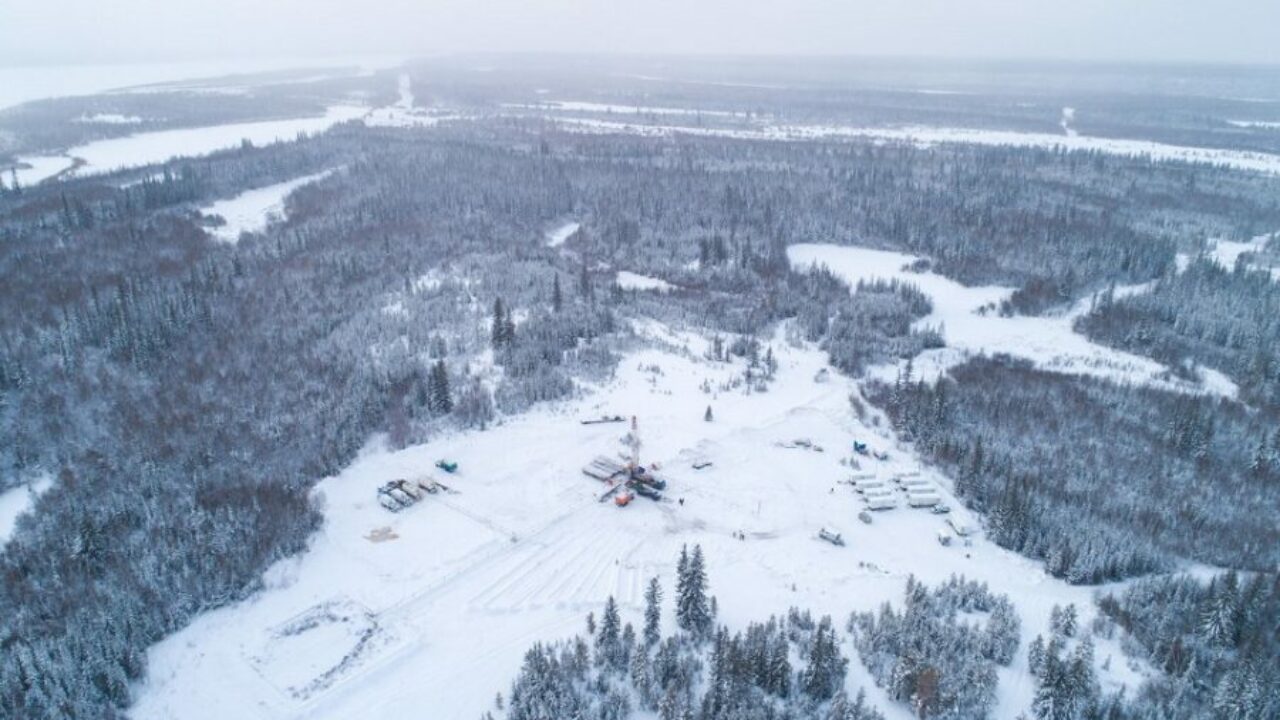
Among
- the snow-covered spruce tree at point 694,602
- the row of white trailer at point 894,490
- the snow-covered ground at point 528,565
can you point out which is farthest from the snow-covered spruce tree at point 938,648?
the row of white trailer at point 894,490

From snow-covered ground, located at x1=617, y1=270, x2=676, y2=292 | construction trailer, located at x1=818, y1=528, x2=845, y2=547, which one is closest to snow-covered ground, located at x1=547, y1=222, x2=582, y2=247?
snow-covered ground, located at x1=617, y1=270, x2=676, y2=292

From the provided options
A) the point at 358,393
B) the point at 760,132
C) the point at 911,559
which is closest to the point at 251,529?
the point at 358,393

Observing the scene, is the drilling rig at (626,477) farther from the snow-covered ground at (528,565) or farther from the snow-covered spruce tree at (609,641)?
the snow-covered spruce tree at (609,641)

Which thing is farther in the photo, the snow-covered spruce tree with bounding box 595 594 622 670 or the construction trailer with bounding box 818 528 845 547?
the construction trailer with bounding box 818 528 845 547

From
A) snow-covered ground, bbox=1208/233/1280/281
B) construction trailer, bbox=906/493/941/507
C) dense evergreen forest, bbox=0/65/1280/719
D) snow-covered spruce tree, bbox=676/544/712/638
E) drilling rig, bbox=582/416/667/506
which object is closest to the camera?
snow-covered spruce tree, bbox=676/544/712/638

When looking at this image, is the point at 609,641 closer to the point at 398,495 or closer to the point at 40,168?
the point at 398,495

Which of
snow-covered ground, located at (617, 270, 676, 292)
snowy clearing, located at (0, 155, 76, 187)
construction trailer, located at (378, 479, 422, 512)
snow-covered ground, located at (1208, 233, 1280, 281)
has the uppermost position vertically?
snowy clearing, located at (0, 155, 76, 187)

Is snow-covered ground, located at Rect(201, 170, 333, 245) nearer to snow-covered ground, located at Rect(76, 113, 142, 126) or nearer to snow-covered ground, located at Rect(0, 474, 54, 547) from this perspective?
snow-covered ground, located at Rect(0, 474, 54, 547)

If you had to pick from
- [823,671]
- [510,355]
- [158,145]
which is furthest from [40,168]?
[823,671]

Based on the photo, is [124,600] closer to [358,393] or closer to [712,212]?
[358,393]
